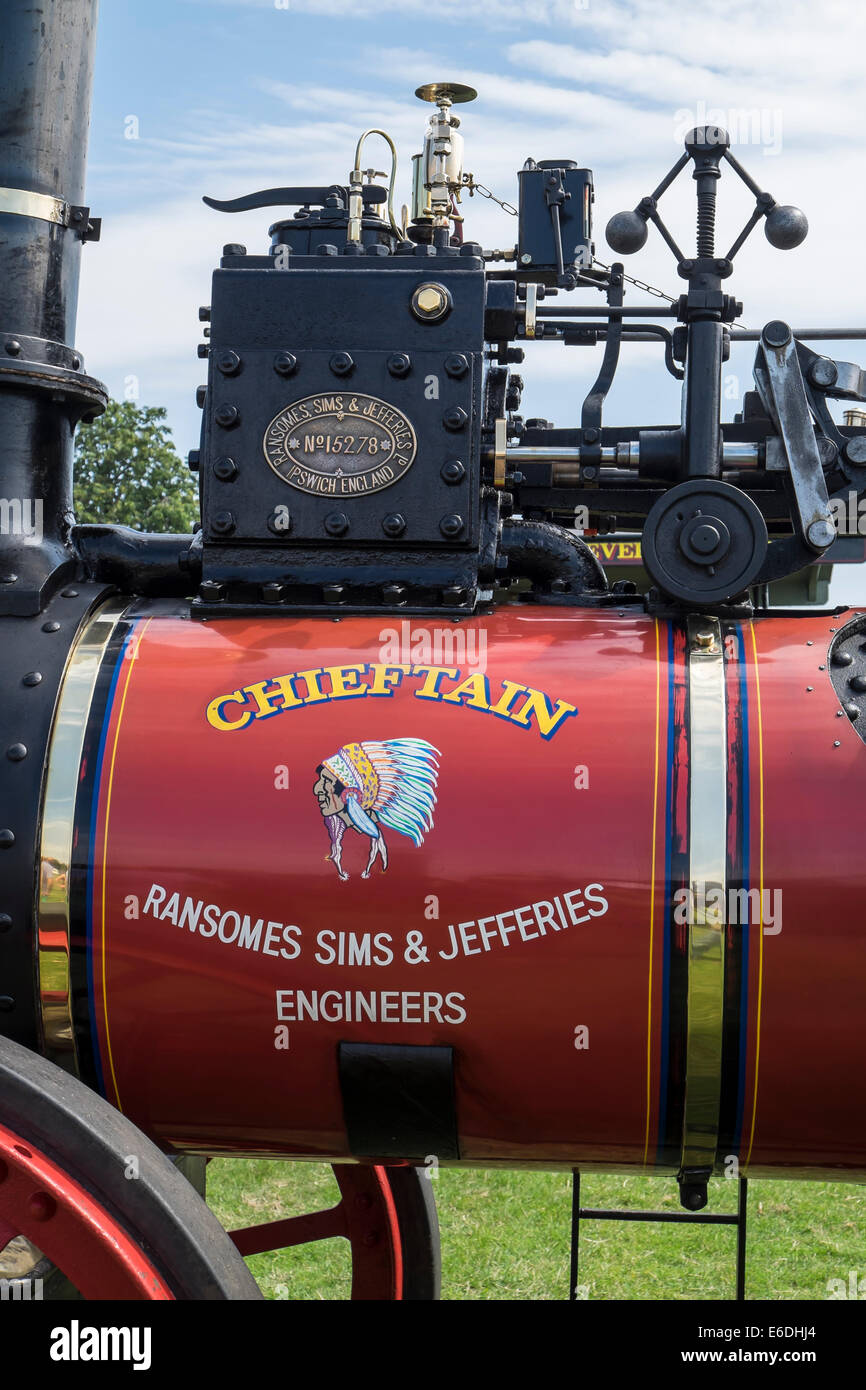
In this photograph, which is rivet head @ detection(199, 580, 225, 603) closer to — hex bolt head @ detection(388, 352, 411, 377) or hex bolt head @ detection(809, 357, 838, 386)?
hex bolt head @ detection(388, 352, 411, 377)

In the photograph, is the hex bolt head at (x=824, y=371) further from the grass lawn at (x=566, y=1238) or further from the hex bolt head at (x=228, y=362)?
the grass lawn at (x=566, y=1238)

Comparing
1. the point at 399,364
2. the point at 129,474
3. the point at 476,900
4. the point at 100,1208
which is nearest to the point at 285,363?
the point at 399,364

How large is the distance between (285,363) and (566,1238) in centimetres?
415

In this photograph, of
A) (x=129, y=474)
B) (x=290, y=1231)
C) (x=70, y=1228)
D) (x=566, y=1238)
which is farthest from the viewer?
(x=129, y=474)

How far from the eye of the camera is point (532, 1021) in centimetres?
265

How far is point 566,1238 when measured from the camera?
5934 mm

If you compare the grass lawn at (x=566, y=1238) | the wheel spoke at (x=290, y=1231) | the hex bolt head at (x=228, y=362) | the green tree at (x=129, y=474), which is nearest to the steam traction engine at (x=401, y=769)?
the hex bolt head at (x=228, y=362)

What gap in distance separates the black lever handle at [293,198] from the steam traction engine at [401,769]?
34cm

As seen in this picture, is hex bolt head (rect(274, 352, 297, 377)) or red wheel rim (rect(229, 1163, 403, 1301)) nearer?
hex bolt head (rect(274, 352, 297, 377))

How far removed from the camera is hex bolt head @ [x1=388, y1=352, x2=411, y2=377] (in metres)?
2.96

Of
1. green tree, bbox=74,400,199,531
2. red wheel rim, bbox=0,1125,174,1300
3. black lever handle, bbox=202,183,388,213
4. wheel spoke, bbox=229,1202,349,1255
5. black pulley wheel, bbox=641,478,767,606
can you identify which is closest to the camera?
red wheel rim, bbox=0,1125,174,1300

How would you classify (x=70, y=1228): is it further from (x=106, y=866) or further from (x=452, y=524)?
(x=452, y=524)

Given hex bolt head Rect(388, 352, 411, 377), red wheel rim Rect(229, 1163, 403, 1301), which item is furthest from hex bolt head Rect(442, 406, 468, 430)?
red wheel rim Rect(229, 1163, 403, 1301)

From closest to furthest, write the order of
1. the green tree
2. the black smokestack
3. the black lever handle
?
the black smokestack < the black lever handle < the green tree
